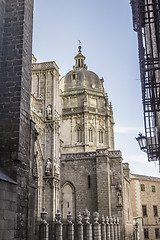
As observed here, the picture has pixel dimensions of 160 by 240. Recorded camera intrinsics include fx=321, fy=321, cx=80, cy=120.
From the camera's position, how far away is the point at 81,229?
679 inches

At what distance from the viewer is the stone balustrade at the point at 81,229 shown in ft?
44.3

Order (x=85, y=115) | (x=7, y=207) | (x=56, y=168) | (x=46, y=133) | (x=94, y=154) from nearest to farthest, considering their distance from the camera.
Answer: (x=7, y=207)
(x=56, y=168)
(x=46, y=133)
(x=94, y=154)
(x=85, y=115)

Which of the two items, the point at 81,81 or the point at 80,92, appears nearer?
the point at 80,92

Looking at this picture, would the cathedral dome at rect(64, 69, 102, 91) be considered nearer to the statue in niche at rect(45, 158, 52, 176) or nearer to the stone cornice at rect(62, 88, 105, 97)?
the stone cornice at rect(62, 88, 105, 97)

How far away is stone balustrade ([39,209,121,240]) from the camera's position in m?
13.5

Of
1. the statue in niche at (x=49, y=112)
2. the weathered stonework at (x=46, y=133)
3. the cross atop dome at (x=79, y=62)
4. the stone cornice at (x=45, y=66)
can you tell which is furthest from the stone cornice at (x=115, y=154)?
the cross atop dome at (x=79, y=62)

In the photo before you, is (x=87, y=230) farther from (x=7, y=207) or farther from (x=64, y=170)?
(x=7, y=207)

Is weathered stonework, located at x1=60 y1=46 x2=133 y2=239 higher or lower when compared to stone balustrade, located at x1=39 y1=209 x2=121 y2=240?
higher

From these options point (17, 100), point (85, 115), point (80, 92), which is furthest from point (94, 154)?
point (17, 100)

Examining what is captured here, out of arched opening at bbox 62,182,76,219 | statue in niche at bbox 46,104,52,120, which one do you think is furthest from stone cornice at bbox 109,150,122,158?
statue in niche at bbox 46,104,52,120

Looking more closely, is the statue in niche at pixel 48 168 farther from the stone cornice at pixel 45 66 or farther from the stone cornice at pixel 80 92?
the stone cornice at pixel 80 92

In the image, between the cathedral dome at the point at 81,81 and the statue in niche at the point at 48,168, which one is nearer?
the statue in niche at the point at 48,168

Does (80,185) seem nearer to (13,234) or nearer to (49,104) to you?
(49,104)

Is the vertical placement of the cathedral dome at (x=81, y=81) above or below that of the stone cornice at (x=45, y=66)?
above
